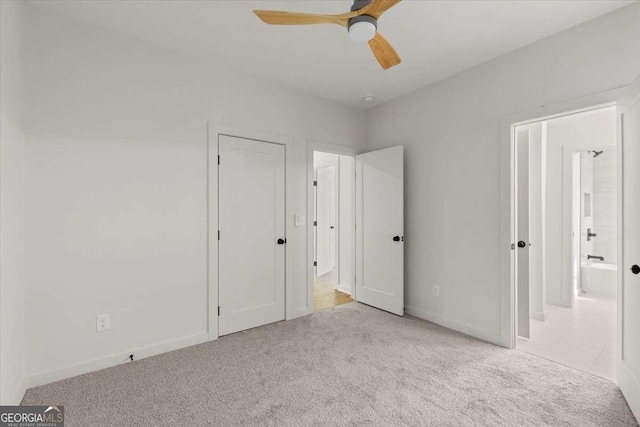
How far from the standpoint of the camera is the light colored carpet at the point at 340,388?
1.84 metres

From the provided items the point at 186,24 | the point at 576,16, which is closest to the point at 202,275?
the point at 186,24

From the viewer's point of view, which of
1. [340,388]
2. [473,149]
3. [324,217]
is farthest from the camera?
[324,217]

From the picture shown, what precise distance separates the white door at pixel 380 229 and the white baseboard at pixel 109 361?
2113 millimetres

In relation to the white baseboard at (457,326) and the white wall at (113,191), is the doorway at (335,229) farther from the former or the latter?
the white wall at (113,191)

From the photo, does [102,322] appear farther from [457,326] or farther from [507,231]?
[507,231]

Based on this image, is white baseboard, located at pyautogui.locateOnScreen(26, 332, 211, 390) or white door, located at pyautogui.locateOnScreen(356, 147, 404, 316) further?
white door, located at pyautogui.locateOnScreen(356, 147, 404, 316)

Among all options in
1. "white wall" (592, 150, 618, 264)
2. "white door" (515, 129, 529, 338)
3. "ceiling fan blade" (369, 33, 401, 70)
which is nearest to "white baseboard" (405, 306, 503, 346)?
"white door" (515, 129, 529, 338)

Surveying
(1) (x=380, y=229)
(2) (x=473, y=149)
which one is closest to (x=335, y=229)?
(1) (x=380, y=229)

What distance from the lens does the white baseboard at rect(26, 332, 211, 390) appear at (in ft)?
7.13

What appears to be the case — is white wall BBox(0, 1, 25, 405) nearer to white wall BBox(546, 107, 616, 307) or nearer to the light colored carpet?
the light colored carpet

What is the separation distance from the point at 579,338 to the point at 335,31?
12.0 feet

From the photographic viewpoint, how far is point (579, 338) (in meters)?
2.96

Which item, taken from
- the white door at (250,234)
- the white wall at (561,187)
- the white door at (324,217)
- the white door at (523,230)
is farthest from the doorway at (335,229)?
the white wall at (561,187)

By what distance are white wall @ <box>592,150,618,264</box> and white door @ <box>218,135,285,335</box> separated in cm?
536
